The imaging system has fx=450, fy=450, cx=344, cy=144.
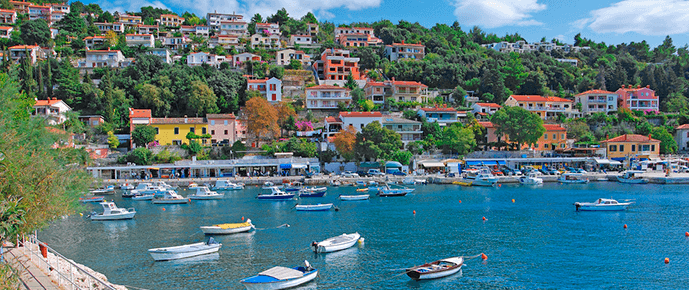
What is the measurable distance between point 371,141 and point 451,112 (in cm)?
1878

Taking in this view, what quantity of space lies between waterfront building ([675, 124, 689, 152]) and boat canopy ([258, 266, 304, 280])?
74.0m

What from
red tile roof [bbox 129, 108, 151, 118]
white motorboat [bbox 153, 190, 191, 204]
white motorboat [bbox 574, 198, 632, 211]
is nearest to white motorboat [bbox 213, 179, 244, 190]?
white motorboat [bbox 153, 190, 191, 204]

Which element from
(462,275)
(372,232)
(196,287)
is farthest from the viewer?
(372,232)

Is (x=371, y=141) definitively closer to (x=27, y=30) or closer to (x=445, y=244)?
(x=445, y=244)

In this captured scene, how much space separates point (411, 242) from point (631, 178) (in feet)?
138

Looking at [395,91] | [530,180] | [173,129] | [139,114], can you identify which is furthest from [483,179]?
[139,114]

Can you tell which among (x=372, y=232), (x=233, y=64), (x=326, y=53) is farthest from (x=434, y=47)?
(x=372, y=232)

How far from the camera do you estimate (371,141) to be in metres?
56.6

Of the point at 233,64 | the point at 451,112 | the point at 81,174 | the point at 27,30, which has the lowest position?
the point at 81,174

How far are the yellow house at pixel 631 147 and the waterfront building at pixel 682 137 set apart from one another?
9.62 m

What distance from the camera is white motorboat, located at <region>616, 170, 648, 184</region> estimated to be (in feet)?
178

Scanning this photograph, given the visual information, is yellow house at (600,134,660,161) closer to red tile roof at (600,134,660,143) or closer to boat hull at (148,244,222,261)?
red tile roof at (600,134,660,143)

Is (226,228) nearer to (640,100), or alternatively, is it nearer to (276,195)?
(276,195)

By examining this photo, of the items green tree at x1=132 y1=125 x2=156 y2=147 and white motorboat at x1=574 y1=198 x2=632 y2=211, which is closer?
white motorboat at x1=574 y1=198 x2=632 y2=211
